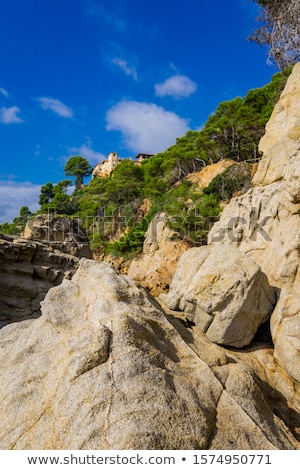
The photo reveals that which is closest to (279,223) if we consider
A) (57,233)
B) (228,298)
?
(228,298)

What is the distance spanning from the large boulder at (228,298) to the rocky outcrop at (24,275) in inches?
334

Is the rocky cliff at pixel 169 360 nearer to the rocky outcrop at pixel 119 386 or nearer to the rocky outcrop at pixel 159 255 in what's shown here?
the rocky outcrop at pixel 119 386

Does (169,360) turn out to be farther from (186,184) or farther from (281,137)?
(186,184)

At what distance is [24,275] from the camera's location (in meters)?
15.6

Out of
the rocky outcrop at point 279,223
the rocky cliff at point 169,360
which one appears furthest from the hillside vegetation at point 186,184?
the rocky cliff at point 169,360

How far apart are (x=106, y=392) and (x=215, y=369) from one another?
2428 mm

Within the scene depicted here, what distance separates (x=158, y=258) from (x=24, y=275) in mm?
12484

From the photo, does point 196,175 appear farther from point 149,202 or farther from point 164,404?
point 164,404

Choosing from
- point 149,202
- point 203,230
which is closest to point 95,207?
point 149,202

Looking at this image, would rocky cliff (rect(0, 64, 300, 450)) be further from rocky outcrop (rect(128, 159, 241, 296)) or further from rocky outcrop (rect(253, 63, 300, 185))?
rocky outcrop (rect(128, 159, 241, 296))

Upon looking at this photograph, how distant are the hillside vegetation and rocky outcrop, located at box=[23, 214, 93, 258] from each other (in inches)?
296

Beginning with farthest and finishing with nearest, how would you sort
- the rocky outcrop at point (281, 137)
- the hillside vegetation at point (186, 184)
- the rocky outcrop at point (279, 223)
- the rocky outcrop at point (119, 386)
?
1. the hillside vegetation at point (186, 184)
2. the rocky outcrop at point (281, 137)
3. the rocky outcrop at point (279, 223)
4. the rocky outcrop at point (119, 386)

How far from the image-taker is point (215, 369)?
253 inches

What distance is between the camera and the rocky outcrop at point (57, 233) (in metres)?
20.0
